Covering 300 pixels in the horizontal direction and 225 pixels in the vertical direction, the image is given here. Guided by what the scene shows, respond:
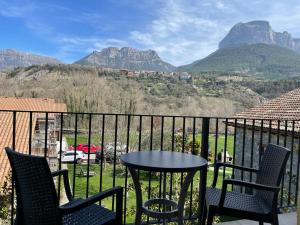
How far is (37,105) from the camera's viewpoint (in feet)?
70.5

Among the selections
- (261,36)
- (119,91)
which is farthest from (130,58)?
(119,91)

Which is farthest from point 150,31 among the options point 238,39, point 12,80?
point 238,39

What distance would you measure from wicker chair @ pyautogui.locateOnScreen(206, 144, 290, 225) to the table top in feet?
0.95

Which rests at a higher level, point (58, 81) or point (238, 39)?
point (238, 39)

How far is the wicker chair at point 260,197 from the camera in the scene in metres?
2.38

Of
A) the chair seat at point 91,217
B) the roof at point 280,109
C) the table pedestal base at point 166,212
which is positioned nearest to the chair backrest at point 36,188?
the chair seat at point 91,217

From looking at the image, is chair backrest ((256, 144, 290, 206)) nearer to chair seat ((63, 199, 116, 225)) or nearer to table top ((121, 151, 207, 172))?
table top ((121, 151, 207, 172))

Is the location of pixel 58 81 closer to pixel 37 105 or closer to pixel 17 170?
pixel 37 105

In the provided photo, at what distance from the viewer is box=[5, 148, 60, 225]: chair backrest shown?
1775mm

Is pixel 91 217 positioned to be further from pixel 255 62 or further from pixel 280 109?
pixel 255 62

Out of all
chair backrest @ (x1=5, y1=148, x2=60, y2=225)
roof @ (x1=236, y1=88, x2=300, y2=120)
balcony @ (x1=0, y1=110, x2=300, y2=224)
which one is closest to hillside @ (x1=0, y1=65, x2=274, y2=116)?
balcony @ (x1=0, y1=110, x2=300, y2=224)

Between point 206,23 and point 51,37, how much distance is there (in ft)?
113

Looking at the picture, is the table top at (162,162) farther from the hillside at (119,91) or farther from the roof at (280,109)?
the hillside at (119,91)

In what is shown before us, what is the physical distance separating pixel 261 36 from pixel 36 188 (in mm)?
117884
